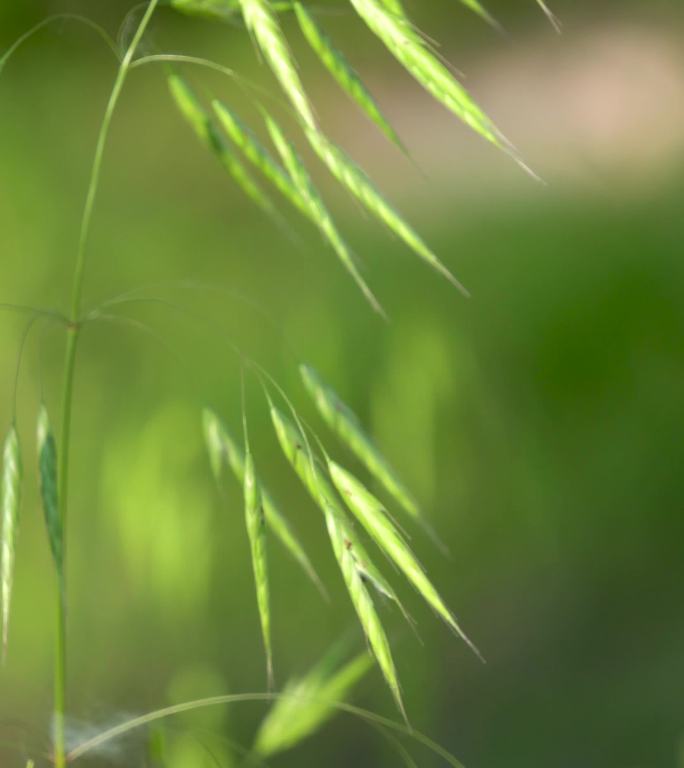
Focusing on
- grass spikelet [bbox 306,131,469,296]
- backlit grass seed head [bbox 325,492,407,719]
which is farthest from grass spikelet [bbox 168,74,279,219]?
backlit grass seed head [bbox 325,492,407,719]

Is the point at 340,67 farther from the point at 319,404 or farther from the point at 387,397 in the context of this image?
the point at 387,397

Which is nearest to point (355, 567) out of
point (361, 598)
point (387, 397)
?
point (361, 598)

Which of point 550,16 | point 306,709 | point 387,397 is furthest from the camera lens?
point 387,397

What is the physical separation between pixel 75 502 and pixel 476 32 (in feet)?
8.87

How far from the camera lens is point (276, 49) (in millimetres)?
594

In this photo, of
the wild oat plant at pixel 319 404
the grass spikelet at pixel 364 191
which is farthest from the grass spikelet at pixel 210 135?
the grass spikelet at pixel 364 191

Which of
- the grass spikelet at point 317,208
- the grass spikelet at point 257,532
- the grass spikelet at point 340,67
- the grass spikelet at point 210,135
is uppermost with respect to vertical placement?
the grass spikelet at point 340,67

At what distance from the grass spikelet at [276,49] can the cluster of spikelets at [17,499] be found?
0.20 meters

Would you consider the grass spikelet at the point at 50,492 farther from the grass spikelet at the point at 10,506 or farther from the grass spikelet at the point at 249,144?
the grass spikelet at the point at 249,144

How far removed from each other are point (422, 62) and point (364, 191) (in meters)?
0.06

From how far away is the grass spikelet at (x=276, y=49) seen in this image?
1.93 ft

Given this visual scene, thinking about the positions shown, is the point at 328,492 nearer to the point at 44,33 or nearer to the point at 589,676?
the point at 589,676

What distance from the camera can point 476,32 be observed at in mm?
4242

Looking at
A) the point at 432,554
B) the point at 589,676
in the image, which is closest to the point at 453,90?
the point at 589,676
